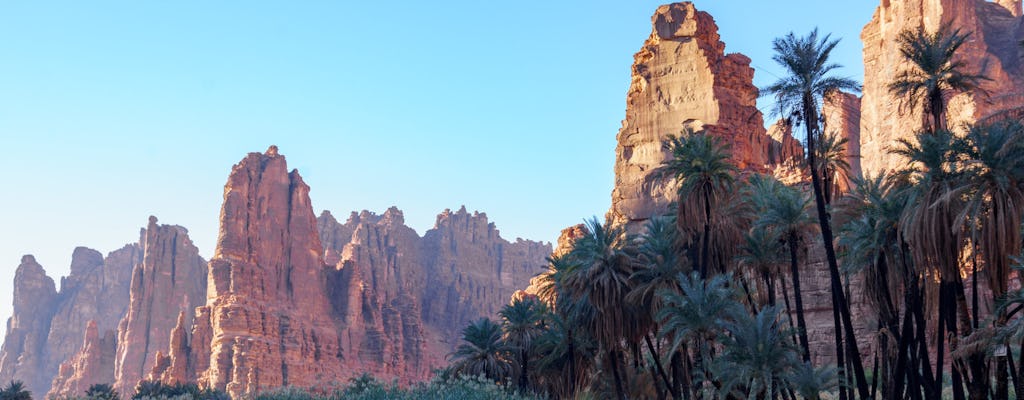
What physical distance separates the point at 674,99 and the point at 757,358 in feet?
173

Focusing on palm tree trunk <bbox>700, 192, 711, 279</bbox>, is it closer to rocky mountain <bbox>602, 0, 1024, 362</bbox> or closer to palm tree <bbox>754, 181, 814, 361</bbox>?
palm tree <bbox>754, 181, 814, 361</bbox>

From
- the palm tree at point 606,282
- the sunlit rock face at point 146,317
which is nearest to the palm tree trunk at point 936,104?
the palm tree at point 606,282

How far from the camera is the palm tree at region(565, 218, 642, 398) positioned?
1912 inches

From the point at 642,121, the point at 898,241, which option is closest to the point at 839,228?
the point at 898,241

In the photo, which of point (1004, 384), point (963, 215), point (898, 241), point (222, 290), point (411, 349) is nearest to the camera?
point (963, 215)

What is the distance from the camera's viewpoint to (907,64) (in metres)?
79.2

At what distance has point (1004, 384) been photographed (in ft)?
109

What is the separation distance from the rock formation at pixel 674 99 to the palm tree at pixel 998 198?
51.3m

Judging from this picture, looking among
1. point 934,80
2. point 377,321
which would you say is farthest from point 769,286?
point 377,321

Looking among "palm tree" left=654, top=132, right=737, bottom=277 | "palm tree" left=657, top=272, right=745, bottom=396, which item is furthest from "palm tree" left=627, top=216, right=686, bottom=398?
"palm tree" left=657, top=272, right=745, bottom=396

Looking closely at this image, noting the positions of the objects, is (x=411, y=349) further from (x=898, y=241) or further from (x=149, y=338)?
(x=898, y=241)

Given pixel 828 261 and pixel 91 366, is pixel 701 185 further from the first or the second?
pixel 91 366

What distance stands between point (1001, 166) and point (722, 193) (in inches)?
603

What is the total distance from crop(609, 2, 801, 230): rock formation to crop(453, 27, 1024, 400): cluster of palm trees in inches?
1099
